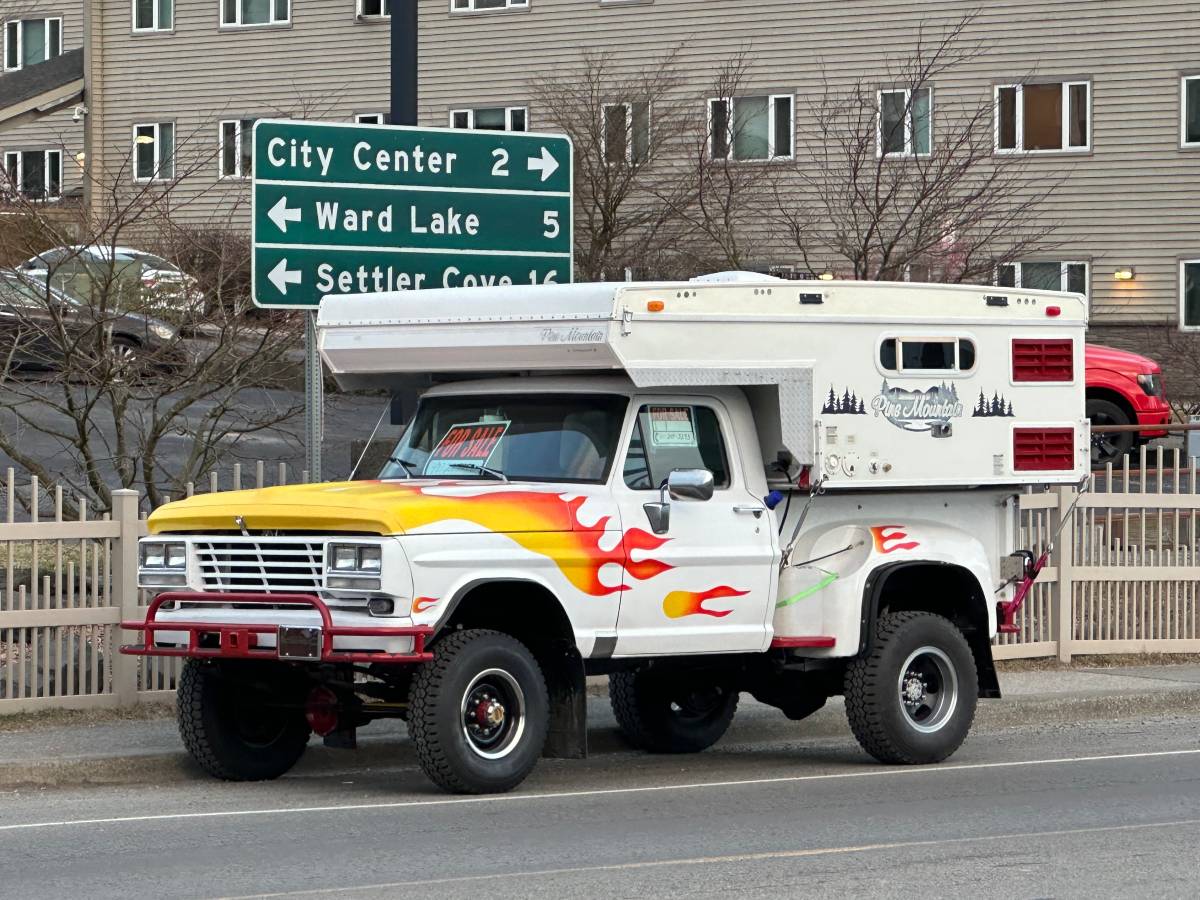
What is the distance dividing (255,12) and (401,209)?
1076 inches

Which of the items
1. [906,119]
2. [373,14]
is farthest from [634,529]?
[373,14]

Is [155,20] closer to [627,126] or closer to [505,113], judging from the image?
[505,113]

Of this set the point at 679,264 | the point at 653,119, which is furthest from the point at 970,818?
the point at 653,119

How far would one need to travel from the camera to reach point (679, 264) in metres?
31.1

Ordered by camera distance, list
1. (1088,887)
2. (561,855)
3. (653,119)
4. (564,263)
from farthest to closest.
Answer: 1. (653,119)
2. (564,263)
3. (561,855)
4. (1088,887)

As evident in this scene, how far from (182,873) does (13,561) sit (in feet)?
14.6

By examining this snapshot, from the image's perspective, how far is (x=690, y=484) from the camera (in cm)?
1015

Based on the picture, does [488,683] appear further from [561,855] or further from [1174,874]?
[1174,874]

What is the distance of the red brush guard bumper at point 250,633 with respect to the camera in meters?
9.39

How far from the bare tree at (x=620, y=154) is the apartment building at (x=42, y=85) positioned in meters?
10.7

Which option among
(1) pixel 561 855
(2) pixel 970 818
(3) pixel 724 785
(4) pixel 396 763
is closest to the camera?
(1) pixel 561 855

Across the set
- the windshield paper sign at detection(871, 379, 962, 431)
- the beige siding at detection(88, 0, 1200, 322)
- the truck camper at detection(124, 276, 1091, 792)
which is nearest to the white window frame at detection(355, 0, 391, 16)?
the beige siding at detection(88, 0, 1200, 322)

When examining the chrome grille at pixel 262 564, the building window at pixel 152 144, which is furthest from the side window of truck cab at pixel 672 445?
the building window at pixel 152 144

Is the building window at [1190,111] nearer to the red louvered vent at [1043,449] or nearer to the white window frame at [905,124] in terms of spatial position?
the white window frame at [905,124]
